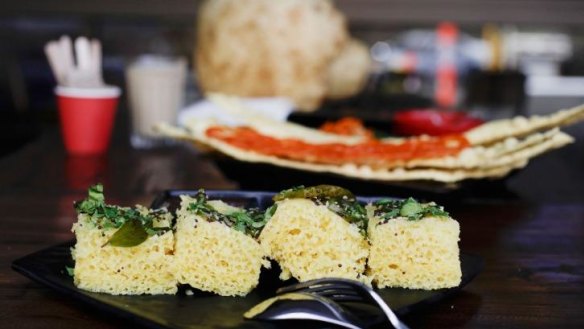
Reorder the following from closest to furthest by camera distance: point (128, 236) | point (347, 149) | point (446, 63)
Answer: point (128, 236) → point (347, 149) → point (446, 63)

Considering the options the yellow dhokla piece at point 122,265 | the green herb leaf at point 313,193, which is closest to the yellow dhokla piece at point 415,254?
the green herb leaf at point 313,193

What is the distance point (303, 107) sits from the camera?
12.1 ft

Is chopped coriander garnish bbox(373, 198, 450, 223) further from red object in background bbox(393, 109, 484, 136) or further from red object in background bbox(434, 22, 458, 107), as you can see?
red object in background bbox(434, 22, 458, 107)

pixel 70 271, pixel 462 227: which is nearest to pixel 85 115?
pixel 462 227

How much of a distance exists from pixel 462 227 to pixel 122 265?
935 mm

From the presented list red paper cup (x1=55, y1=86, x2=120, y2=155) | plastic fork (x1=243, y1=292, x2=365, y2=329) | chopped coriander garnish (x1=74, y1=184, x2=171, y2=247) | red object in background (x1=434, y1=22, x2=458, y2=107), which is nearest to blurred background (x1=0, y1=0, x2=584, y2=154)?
red object in background (x1=434, y1=22, x2=458, y2=107)

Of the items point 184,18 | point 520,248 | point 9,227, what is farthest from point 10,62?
point 520,248

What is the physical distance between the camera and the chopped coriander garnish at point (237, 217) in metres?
1.27

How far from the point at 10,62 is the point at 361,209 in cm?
529

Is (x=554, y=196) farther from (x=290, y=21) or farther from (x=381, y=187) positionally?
(x=290, y=21)

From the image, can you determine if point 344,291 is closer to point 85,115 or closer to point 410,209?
point 410,209

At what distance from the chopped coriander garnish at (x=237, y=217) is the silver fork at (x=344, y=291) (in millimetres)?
139

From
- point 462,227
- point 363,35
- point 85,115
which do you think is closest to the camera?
point 462,227

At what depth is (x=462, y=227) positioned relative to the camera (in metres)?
1.92
